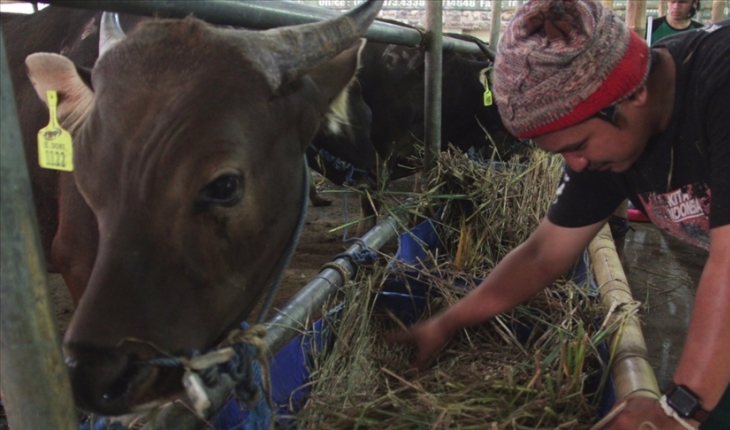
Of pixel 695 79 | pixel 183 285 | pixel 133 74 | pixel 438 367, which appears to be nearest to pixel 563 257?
pixel 438 367

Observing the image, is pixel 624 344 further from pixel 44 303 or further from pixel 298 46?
pixel 44 303

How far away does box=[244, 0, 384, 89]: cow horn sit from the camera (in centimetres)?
158

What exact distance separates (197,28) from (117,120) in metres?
0.32

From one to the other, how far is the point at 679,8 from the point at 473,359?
5998 mm

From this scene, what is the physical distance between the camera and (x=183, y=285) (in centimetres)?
138

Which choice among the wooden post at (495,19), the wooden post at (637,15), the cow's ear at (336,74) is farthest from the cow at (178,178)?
the wooden post at (495,19)

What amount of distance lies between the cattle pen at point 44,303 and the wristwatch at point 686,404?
18 centimetres

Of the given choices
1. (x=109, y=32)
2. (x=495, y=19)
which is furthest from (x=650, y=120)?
(x=495, y=19)

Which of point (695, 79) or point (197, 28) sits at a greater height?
point (197, 28)

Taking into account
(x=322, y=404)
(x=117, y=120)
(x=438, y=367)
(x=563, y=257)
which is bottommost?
(x=438, y=367)

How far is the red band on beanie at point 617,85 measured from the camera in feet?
5.06

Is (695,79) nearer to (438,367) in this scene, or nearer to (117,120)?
(438,367)

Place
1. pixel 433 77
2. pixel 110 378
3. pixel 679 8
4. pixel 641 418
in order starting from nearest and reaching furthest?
1. pixel 110 378
2. pixel 641 418
3. pixel 433 77
4. pixel 679 8

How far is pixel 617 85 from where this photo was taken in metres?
1.55
